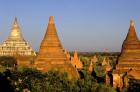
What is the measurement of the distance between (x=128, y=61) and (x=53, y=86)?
20.1 feet

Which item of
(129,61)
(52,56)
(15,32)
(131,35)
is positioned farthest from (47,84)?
(15,32)

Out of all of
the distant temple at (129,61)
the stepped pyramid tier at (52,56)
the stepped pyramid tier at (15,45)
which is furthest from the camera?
the stepped pyramid tier at (15,45)

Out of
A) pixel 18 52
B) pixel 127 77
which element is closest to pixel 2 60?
pixel 18 52

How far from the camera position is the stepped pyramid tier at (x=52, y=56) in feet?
93.4

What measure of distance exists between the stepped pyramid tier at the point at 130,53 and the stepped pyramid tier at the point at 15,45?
150ft

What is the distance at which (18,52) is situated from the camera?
7400 centimetres

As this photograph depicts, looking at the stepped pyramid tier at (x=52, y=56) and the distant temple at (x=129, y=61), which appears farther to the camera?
the stepped pyramid tier at (x=52, y=56)

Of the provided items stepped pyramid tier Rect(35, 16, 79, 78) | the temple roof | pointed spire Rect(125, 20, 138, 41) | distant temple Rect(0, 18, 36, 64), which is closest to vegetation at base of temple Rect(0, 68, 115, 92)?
stepped pyramid tier Rect(35, 16, 79, 78)

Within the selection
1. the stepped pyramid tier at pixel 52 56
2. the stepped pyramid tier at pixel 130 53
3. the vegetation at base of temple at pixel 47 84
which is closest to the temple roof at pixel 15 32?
the stepped pyramid tier at pixel 52 56

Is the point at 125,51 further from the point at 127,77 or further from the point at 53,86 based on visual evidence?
the point at 53,86

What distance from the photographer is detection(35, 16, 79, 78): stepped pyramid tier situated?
28.5 m

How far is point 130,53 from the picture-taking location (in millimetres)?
27609

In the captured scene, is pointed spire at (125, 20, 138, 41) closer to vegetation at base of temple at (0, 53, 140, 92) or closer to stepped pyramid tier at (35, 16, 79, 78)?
vegetation at base of temple at (0, 53, 140, 92)

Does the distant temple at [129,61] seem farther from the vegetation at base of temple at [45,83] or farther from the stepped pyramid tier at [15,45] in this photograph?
the stepped pyramid tier at [15,45]
